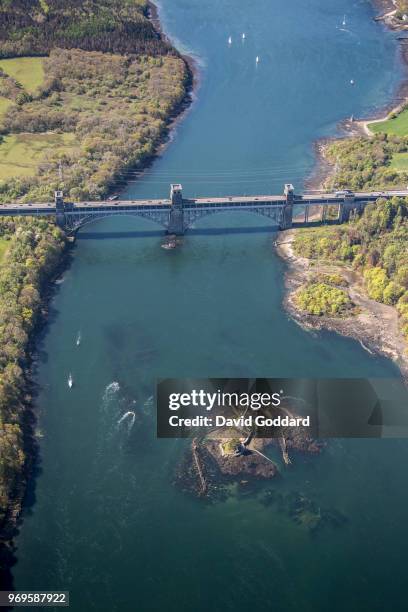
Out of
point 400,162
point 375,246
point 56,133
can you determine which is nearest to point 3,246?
point 56,133

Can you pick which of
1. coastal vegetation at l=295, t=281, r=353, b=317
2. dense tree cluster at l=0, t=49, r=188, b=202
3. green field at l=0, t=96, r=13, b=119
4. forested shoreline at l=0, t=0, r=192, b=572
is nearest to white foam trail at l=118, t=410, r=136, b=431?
forested shoreline at l=0, t=0, r=192, b=572

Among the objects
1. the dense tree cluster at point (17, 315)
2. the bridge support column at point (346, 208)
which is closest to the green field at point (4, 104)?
the dense tree cluster at point (17, 315)

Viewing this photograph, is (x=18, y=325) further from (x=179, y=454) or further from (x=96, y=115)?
(x=96, y=115)

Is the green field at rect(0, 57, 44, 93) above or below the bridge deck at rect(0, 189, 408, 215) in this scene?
above

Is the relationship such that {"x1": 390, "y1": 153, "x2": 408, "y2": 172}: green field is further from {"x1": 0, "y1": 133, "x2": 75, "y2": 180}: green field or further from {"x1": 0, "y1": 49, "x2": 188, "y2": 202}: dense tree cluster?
{"x1": 0, "y1": 133, "x2": 75, "y2": 180}: green field

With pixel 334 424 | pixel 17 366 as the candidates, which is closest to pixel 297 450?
pixel 334 424

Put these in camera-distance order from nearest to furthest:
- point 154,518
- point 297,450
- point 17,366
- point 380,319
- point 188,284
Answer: point 154,518 < point 297,450 < point 17,366 < point 380,319 < point 188,284

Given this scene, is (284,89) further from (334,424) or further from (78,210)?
(334,424)

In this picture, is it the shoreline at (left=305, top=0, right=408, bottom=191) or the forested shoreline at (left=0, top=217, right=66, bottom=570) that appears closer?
the forested shoreline at (left=0, top=217, right=66, bottom=570)
